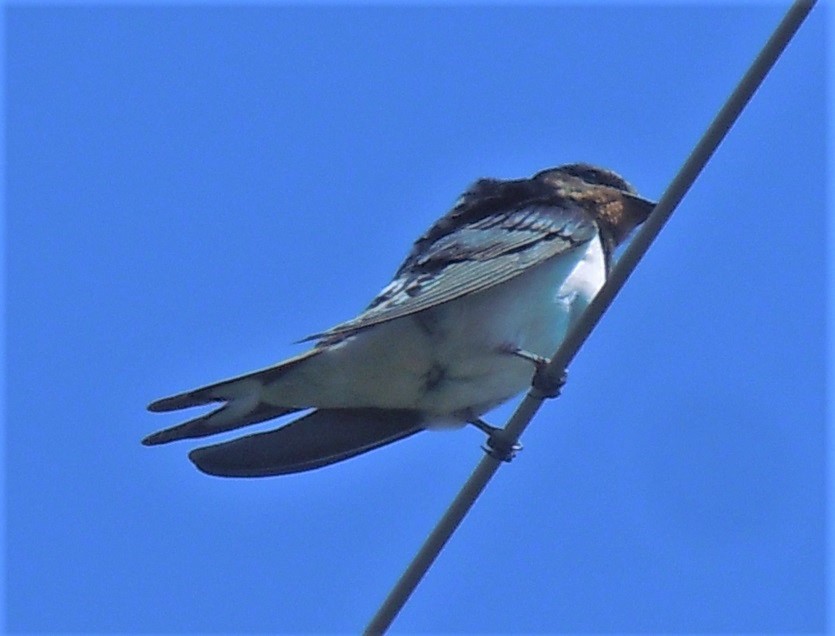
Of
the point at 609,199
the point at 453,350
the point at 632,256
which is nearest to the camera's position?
the point at 632,256

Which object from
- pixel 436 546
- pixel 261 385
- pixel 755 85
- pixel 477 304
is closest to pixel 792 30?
pixel 755 85

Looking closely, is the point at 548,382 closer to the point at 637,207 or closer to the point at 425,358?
the point at 425,358

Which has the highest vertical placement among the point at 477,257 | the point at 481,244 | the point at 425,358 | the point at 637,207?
the point at 637,207

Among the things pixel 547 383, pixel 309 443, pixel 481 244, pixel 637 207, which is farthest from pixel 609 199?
pixel 547 383

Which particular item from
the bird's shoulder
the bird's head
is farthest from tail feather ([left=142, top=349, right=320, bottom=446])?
the bird's head

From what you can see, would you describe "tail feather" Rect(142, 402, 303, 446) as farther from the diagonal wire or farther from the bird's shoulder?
the diagonal wire

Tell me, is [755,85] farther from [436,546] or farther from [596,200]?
[596,200]

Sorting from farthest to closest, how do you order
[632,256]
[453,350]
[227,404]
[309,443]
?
1. [309,443]
2. [453,350]
3. [227,404]
4. [632,256]

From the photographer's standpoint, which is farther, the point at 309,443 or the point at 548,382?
the point at 309,443

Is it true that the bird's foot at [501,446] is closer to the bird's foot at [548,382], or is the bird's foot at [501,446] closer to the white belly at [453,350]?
the bird's foot at [548,382]
